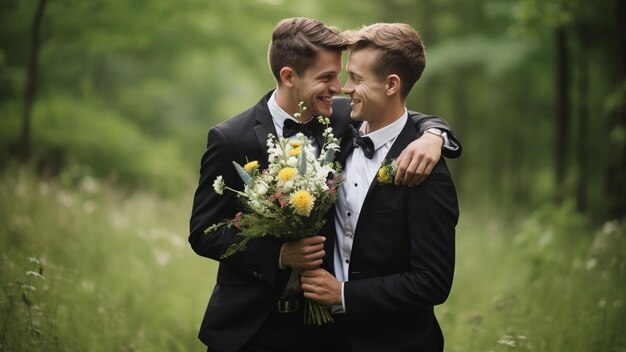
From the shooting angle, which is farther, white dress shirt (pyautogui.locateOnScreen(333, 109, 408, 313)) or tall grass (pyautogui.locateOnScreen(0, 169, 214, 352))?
tall grass (pyautogui.locateOnScreen(0, 169, 214, 352))

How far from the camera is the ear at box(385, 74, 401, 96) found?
2.79 meters

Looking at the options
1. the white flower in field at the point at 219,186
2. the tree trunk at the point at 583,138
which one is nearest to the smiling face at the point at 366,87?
the white flower in field at the point at 219,186

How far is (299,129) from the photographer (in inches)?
121

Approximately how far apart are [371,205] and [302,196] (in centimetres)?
49

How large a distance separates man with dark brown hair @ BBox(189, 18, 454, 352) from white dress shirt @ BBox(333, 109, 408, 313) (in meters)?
0.22

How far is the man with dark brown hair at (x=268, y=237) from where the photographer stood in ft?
8.93

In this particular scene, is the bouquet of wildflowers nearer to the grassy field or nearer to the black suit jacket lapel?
the black suit jacket lapel

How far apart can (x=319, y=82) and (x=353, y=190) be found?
68 centimetres

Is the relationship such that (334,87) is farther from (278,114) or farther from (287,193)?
(287,193)

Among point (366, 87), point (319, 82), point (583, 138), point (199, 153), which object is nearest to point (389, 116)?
point (366, 87)

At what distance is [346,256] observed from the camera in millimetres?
2828

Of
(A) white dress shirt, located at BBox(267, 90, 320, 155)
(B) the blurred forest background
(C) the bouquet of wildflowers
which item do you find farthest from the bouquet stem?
(B) the blurred forest background

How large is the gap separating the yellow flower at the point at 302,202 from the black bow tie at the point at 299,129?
0.73 metres

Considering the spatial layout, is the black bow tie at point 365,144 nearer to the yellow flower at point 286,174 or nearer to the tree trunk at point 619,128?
the yellow flower at point 286,174
